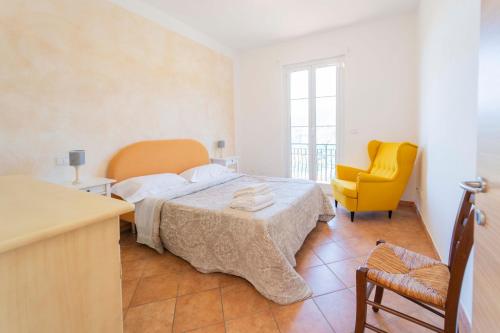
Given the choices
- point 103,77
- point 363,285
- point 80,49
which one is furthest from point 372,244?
point 80,49

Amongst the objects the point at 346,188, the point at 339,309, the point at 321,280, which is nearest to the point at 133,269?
the point at 321,280

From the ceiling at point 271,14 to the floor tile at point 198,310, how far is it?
11.0ft

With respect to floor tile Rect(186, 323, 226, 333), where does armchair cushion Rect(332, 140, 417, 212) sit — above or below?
above

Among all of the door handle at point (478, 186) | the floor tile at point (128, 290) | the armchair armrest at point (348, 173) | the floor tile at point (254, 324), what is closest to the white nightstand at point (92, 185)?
the floor tile at point (128, 290)

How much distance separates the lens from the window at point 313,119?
14.5 ft

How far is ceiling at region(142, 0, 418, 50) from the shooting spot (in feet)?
10.9

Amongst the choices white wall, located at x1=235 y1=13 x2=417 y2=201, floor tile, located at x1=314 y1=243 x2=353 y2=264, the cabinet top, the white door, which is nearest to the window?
white wall, located at x1=235 y1=13 x2=417 y2=201

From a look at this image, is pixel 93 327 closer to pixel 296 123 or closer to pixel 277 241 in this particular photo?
pixel 277 241

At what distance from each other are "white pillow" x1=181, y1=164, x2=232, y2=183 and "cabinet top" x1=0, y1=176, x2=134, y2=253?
223cm

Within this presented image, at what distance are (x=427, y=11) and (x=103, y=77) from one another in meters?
3.74

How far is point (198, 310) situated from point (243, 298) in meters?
0.32

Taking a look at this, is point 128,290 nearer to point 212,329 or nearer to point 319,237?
point 212,329

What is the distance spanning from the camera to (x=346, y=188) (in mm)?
3295

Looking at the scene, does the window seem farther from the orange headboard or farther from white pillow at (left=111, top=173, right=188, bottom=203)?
white pillow at (left=111, top=173, right=188, bottom=203)
